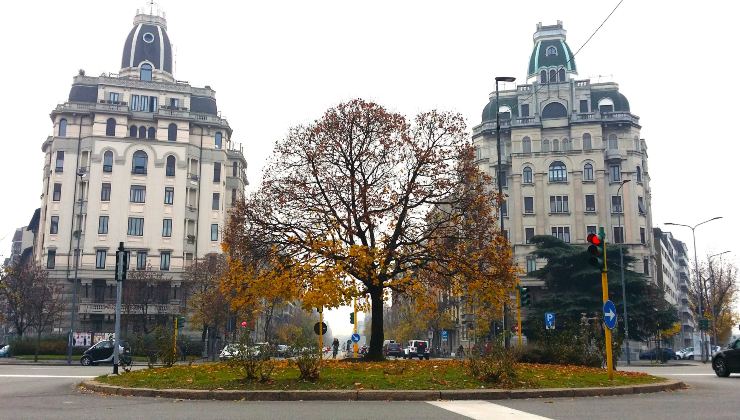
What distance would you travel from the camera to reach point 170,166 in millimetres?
66188

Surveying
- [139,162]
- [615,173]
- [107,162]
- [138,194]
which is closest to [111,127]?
[107,162]

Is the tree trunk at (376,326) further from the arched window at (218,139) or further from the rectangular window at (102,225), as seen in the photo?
the arched window at (218,139)

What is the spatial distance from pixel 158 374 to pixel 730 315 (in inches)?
3447

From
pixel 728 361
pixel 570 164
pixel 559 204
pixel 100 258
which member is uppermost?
pixel 570 164

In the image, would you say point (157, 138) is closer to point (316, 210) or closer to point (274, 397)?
point (316, 210)

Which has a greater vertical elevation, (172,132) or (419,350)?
(172,132)

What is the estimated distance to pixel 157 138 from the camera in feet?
217

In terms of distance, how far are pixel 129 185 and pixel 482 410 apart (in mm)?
59440

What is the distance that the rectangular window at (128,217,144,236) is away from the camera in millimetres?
63844

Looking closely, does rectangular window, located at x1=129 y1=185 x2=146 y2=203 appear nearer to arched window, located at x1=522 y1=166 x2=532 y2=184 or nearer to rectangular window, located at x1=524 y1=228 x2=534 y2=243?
rectangular window, located at x1=524 y1=228 x2=534 y2=243

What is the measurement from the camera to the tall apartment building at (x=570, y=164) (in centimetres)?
6844

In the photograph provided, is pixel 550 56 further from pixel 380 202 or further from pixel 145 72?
pixel 380 202

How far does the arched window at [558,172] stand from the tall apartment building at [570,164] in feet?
0.35

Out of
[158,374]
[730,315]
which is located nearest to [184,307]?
[158,374]
